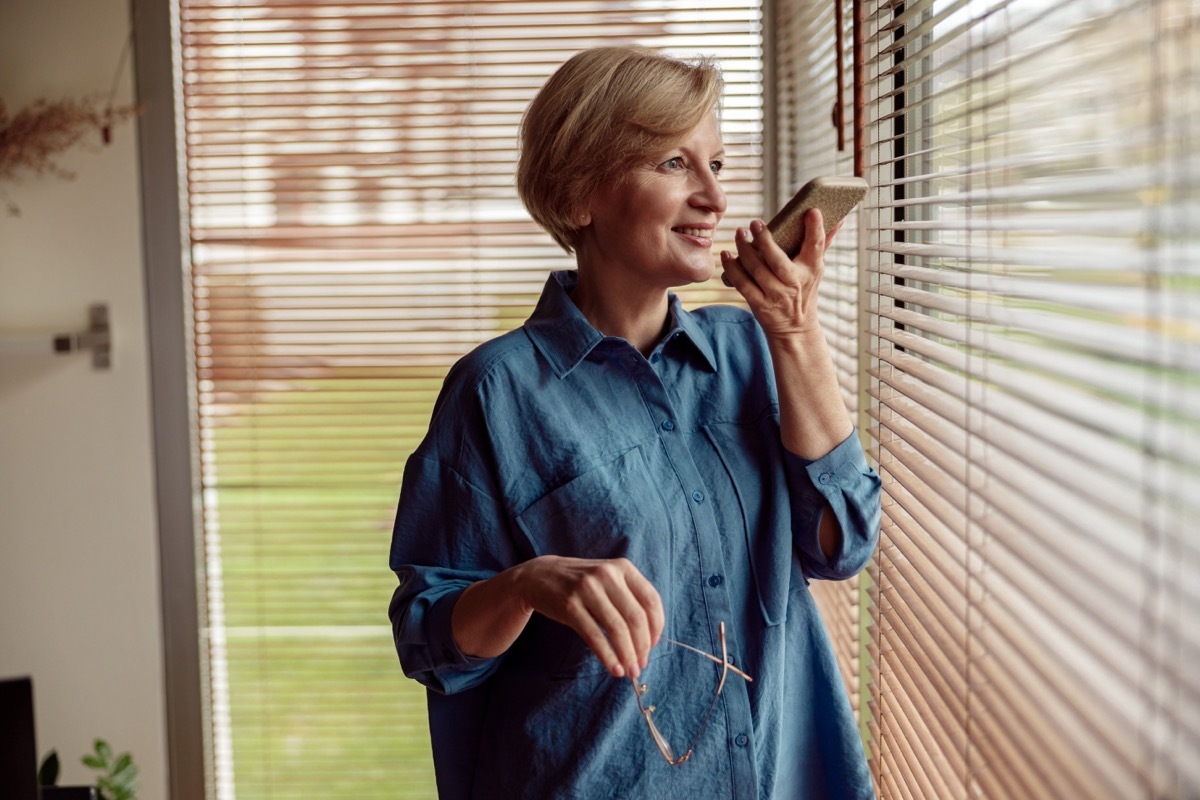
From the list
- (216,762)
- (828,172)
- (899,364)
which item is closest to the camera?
(899,364)

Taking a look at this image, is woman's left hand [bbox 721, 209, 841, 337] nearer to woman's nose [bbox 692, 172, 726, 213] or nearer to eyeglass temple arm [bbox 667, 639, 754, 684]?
woman's nose [bbox 692, 172, 726, 213]

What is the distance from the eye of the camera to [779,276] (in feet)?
3.78

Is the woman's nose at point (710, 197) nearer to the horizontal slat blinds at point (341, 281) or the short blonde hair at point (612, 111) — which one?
the short blonde hair at point (612, 111)

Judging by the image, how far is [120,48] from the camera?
2385 millimetres

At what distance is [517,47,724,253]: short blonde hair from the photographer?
121 centimetres

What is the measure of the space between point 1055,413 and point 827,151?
112 centimetres

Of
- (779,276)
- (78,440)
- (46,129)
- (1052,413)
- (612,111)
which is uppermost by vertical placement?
(46,129)

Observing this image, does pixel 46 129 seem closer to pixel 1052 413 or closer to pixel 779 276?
pixel 779 276

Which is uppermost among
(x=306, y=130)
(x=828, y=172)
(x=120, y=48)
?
(x=120, y=48)

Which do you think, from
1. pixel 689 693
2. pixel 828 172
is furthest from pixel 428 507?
pixel 828 172

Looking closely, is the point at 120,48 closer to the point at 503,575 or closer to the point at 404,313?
the point at 404,313

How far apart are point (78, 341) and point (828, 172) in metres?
1.60

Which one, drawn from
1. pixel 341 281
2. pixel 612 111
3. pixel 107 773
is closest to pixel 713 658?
pixel 612 111

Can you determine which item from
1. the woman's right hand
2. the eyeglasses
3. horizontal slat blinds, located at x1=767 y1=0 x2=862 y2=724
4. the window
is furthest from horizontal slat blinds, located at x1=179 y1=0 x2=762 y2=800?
the woman's right hand
